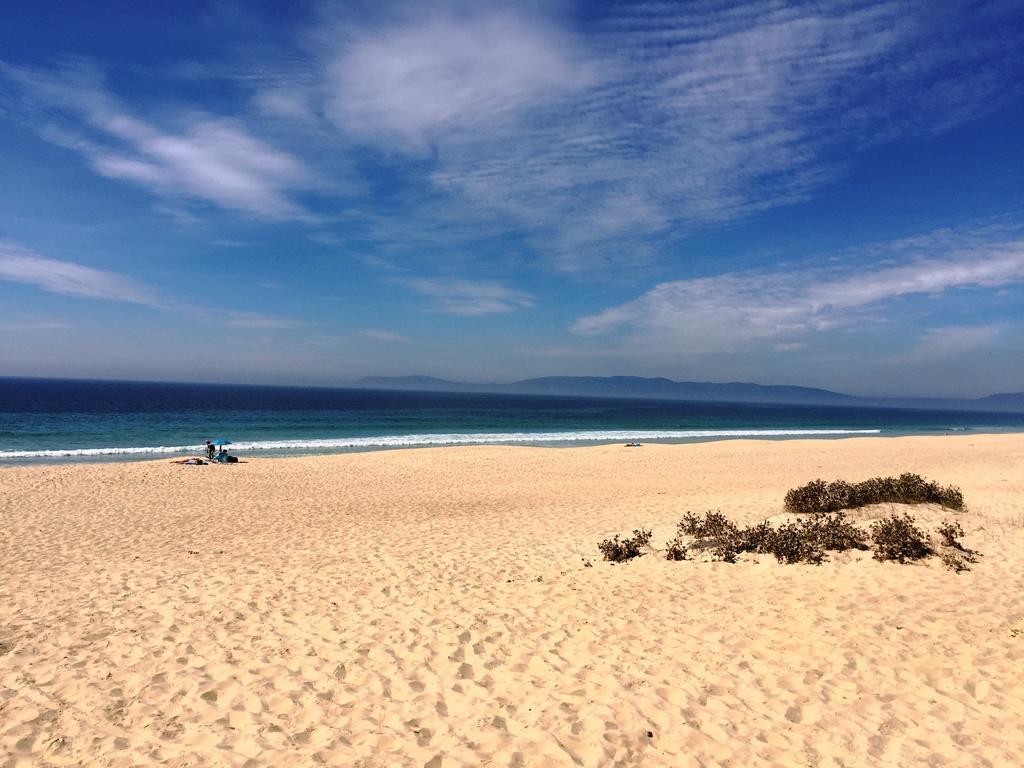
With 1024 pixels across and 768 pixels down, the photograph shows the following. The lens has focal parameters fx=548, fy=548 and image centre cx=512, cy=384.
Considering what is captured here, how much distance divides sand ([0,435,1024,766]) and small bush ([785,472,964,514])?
0.52 m

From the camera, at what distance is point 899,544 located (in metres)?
9.46

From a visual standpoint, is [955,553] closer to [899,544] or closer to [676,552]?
[899,544]

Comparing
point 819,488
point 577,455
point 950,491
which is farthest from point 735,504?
point 577,455

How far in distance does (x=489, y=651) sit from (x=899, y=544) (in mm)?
7432

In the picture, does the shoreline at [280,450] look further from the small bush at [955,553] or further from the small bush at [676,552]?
the small bush at [955,553]

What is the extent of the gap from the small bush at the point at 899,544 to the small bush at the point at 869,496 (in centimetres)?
359

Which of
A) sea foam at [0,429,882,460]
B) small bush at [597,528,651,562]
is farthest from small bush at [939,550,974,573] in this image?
sea foam at [0,429,882,460]

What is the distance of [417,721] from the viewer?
5426 mm

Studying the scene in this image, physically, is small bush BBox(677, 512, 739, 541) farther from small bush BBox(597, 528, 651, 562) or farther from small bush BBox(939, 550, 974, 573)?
small bush BBox(939, 550, 974, 573)

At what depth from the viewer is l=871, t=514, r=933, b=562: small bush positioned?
Answer: 367 inches

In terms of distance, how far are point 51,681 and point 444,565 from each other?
238 inches

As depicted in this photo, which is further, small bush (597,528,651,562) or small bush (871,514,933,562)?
small bush (597,528,651,562)

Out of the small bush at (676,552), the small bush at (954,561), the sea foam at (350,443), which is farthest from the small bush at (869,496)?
the sea foam at (350,443)

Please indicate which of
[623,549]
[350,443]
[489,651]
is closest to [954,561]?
[623,549]
